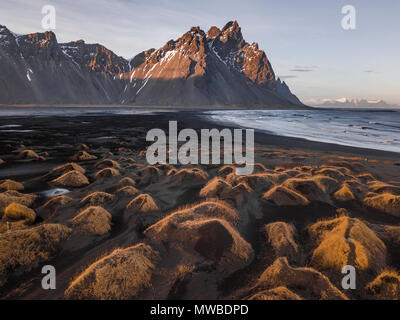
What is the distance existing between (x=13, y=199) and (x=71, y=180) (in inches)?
125

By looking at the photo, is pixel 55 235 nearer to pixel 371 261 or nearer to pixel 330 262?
pixel 330 262

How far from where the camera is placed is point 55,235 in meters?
6.37

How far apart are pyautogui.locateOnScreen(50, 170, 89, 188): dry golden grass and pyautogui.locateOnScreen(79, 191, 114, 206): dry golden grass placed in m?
2.90

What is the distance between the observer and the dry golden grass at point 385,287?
4.47 metres

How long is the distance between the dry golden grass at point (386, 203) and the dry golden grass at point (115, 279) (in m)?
8.92

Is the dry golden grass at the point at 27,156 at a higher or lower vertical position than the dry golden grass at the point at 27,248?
higher

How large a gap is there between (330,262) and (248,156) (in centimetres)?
1297

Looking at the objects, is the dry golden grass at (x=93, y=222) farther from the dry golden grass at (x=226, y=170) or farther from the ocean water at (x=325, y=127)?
the ocean water at (x=325, y=127)

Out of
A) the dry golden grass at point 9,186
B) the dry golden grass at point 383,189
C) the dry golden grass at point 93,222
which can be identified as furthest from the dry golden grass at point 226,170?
the dry golden grass at point 9,186

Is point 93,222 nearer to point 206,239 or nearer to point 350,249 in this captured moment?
point 206,239

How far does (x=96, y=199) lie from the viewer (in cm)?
905

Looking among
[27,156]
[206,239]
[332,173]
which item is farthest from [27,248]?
[27,156]

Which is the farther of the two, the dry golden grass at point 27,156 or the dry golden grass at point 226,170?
the dry golden grass at point 27,156

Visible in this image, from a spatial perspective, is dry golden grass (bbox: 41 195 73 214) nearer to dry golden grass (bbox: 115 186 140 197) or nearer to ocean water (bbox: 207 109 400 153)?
dry golden grass (bbox: 115 186 140 197)
